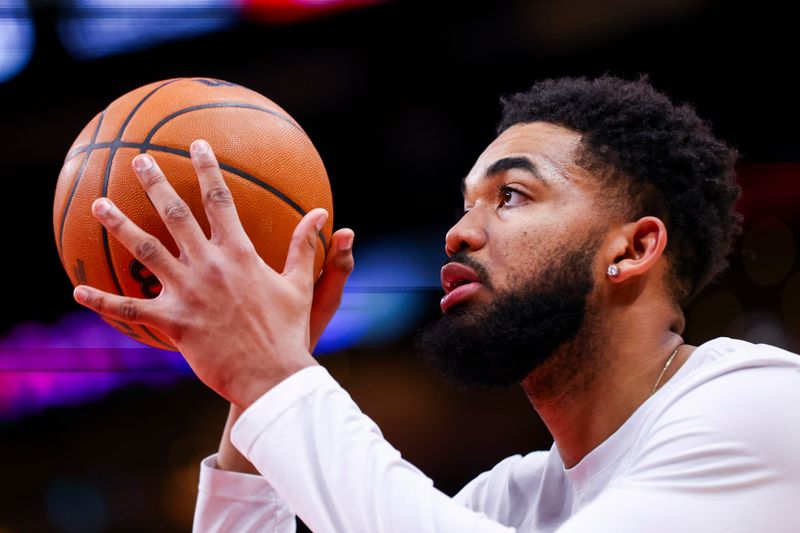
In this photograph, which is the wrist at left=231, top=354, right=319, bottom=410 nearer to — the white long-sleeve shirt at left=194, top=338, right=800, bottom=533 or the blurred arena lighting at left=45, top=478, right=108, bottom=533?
the white long-sleeve shirt at left=194, top=338, right=800, bottom=533

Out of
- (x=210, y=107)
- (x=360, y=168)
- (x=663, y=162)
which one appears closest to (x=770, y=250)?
(x=360, y=168)

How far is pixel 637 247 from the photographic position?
5.45 feet

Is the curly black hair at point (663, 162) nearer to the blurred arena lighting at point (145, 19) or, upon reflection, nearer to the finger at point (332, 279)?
the finger at point (332, 279)

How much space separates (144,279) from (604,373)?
88cm

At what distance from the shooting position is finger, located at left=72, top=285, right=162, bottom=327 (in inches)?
48.6

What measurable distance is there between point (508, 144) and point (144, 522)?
111 inches

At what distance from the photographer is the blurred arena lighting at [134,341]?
3773 millimetres

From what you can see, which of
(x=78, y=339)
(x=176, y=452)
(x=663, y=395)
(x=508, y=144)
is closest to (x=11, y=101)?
(x=78, y=339)

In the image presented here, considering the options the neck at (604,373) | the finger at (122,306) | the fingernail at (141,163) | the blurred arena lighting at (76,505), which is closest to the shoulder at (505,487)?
the neck at (604,373)

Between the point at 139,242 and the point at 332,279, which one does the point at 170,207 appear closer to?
the point at 139,242

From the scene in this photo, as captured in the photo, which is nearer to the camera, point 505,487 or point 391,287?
point 505,487

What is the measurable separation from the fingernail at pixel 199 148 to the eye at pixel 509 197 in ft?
2.08

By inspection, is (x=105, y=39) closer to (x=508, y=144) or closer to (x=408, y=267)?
(x=408, y=267)

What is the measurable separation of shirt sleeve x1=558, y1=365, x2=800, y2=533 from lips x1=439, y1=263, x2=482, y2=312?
47 cm
